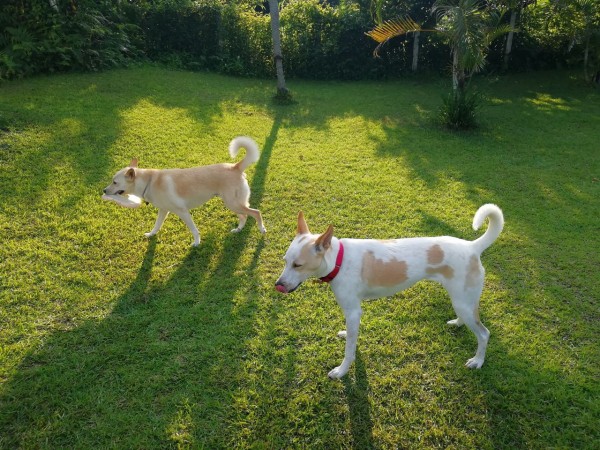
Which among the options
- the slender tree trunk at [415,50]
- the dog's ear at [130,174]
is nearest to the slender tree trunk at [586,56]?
the slender tree trunk at [415,50]

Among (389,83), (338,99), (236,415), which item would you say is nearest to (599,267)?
(236,415)

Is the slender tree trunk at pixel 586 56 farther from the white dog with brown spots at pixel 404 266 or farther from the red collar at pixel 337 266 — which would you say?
the red collar at pixel 337 266

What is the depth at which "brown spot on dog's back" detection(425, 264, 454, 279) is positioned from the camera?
3.09 meters

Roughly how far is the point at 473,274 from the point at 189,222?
3459 mm

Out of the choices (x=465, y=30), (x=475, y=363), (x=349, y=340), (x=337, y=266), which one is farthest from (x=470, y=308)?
(x=465, y=30)

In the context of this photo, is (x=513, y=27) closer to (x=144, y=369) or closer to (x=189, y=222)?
(x=189, y=222)

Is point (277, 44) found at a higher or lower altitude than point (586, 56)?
higher

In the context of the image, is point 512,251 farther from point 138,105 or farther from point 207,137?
point 138,105

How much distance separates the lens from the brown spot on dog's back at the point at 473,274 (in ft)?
10.1

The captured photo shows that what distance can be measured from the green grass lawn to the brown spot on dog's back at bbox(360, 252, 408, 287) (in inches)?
36.9

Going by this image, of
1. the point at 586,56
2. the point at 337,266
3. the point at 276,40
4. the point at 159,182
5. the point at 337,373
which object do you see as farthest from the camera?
the point at 586,56

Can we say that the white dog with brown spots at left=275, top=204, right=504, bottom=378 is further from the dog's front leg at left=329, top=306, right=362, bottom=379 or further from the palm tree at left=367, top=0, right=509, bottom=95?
the palm tree at left=367, top=0, right=509, bottom=95

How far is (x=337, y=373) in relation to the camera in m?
3.36

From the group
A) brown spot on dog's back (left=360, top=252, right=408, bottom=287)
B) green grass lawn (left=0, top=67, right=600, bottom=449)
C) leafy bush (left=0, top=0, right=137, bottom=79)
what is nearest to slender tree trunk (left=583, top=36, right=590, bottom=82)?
green grass lawn (left=0, top=67, right=600, bottom=449)
